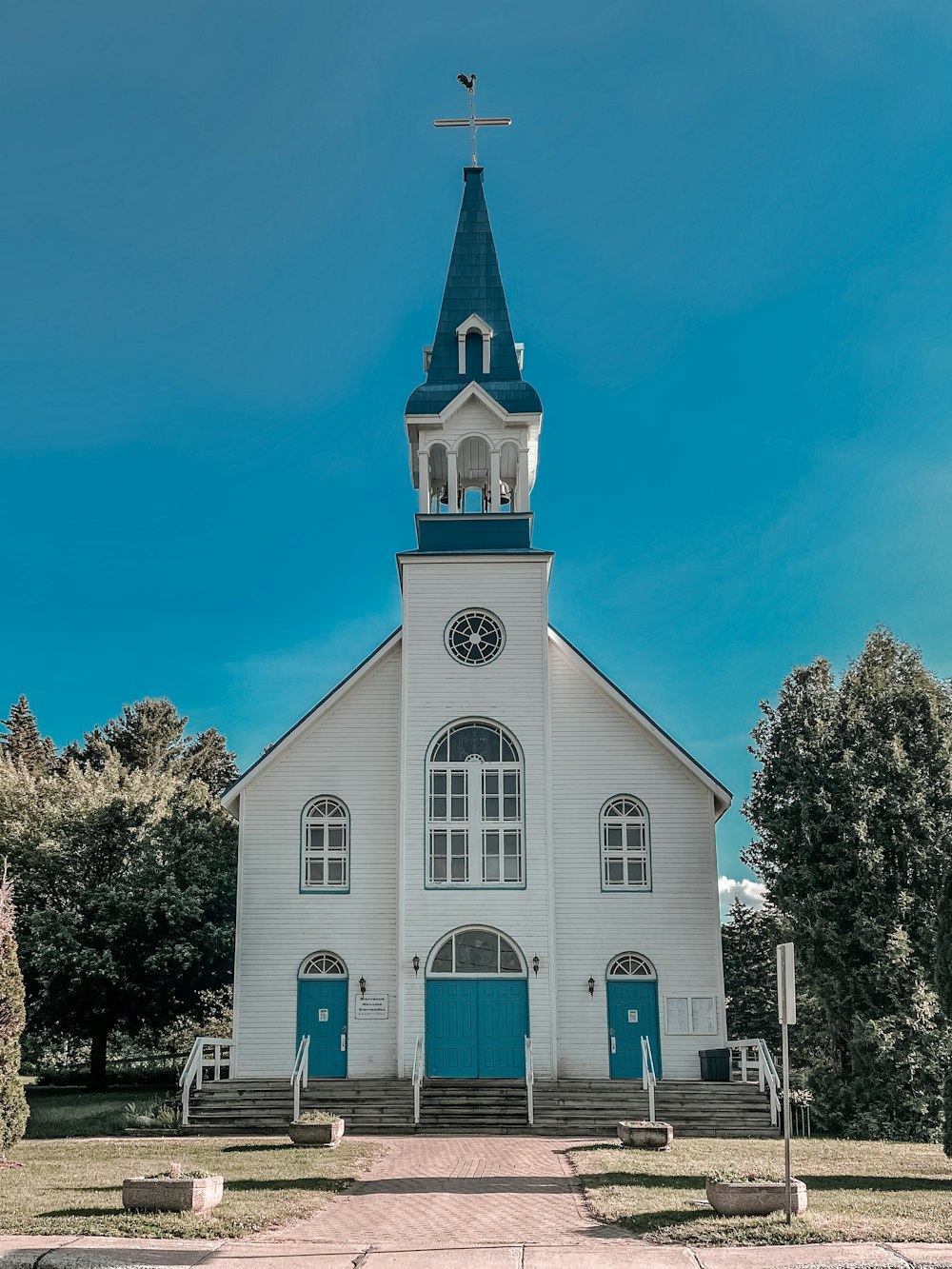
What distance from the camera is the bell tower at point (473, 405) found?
92.2 ft

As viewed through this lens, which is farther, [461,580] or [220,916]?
[220,916]

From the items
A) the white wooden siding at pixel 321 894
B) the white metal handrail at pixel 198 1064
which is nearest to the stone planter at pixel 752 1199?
the white metal handrail at pixel 198 1064

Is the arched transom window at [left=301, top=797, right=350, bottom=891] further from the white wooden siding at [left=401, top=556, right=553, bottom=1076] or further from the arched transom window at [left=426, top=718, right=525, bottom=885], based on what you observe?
the arched transom window at [left=426, top=718, right=525, bottom=885]

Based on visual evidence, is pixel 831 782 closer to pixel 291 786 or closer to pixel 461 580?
pixel 461 580

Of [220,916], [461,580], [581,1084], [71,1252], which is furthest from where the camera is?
[220,916]

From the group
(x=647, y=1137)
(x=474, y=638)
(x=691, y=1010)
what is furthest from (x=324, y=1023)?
(x=647, y=1137)

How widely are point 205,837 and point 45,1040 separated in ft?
22.4

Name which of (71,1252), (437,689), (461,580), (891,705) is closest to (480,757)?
(437,689)

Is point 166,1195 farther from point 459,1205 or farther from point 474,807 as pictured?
point 474,807

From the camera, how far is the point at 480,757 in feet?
87.4

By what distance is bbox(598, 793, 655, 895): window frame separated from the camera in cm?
2608

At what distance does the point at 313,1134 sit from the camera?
728 inches

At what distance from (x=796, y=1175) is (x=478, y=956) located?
10713 millimetres

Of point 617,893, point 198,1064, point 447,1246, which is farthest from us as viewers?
point 617,893
